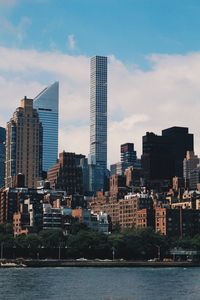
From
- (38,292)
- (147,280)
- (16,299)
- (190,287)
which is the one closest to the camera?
(16,299)

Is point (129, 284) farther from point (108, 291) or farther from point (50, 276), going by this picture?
point (50, 276)

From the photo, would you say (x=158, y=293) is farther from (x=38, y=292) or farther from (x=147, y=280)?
(x=147, y=280)

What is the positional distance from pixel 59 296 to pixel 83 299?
7.31 metres

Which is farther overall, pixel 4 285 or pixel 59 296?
pixel 4 285

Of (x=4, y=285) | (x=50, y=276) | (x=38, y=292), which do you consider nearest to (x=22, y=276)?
(x=50, y=276)

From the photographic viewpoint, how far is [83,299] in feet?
411

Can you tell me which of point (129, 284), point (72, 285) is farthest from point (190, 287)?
point (72, 285)

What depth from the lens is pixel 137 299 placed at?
413 ft

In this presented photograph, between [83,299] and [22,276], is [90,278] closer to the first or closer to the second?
[22,276]

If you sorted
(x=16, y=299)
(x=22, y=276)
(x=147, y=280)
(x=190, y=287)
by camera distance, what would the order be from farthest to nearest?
1. (x=22, y=276)
2. (x=147, y=280)
3. (x=190, y=287)
4. (x=16, y=299)

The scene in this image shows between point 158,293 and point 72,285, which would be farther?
point 72,285

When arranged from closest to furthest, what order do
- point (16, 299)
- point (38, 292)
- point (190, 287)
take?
point (16, 299) < point (38, 292) < point (190, 287)

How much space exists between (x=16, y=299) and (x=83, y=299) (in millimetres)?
11517

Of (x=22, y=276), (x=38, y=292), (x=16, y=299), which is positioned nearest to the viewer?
(x=16, y=299)
